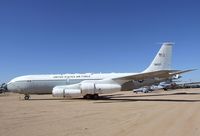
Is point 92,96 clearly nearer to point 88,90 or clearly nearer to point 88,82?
point 88,82

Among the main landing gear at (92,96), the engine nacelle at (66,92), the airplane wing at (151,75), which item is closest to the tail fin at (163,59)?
the airplane wing at (151,75)

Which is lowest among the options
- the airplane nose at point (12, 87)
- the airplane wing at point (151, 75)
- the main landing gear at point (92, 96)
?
the main landing gear at point (92, 96)

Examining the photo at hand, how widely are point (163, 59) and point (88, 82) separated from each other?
10289 millimetres

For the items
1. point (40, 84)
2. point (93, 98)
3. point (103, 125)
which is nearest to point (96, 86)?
point (93, 98)

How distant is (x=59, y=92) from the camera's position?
1211 inches

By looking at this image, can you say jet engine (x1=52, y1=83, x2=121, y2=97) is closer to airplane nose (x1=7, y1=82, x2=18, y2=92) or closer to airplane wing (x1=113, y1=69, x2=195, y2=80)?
airplane wing (x1=113, y1=69, x2=195, y2=80)

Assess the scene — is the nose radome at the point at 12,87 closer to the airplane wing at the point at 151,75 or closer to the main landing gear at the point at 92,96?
the main landing gear at the point at 92,96

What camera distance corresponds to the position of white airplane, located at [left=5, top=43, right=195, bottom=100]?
3075cm

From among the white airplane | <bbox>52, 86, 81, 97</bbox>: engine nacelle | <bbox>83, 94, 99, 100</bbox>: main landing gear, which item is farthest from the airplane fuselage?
<bbox>52, 86, 81, 97</bbox>: engine nacelle

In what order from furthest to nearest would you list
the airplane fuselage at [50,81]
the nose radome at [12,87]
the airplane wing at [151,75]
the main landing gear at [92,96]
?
the nose radome at [12,87] < the airplane fuselage at [50,81] < the main landing gear at [92,96] < the airplane wing at [151,75]

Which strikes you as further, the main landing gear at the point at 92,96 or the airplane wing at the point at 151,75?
the main landing gear at the point at 92,96

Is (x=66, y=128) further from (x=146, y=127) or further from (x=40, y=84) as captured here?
(x=40, y=84)

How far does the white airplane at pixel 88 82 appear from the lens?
1211 inches

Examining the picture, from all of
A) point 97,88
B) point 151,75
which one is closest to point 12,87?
point 97,88
